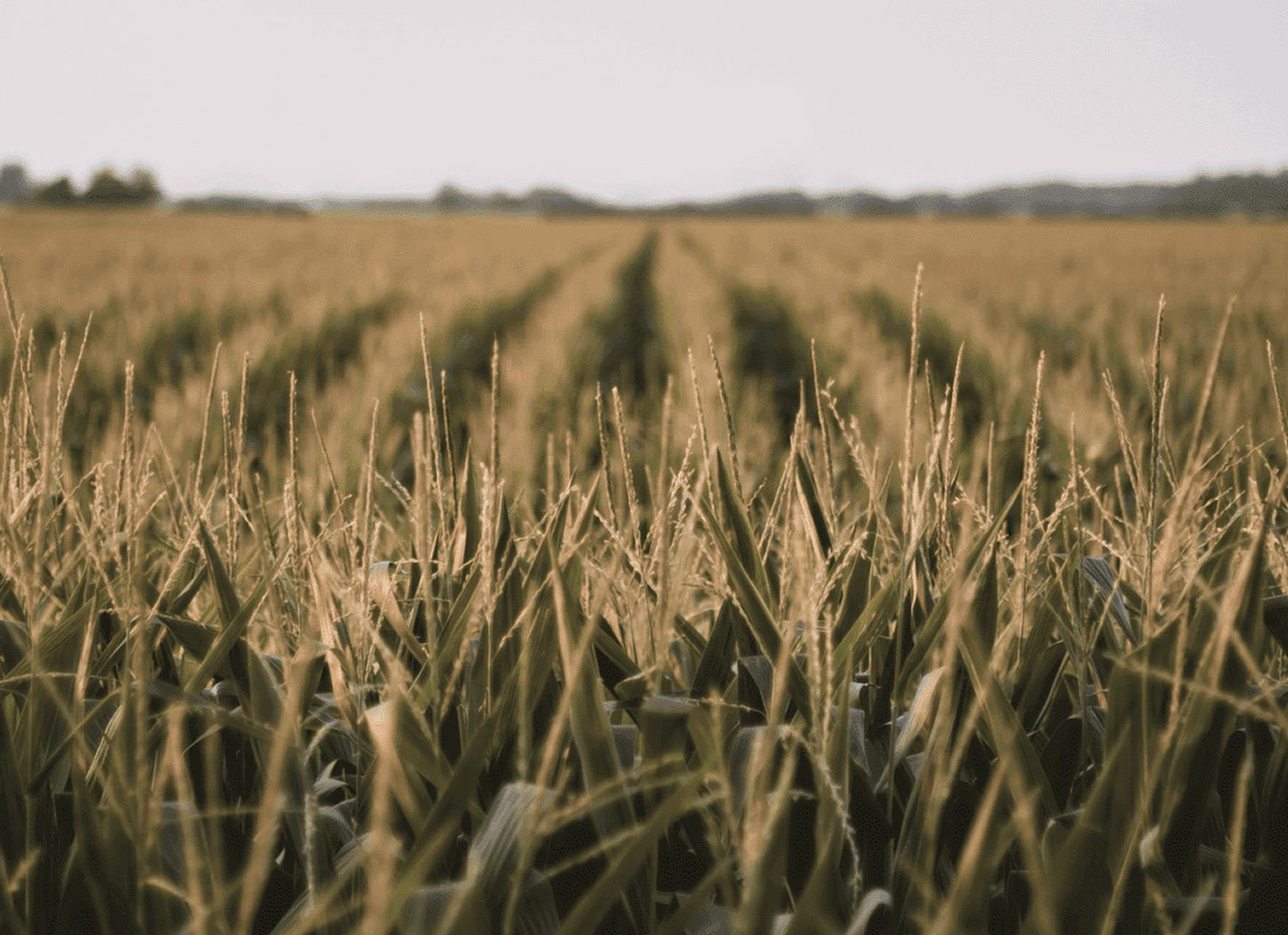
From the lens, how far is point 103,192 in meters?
62.2

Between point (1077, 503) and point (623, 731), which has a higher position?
point (1077, 503)

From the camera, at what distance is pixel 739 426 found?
11.5ft

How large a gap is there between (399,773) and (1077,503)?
0.66 metres

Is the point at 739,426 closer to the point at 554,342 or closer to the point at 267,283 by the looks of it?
the point at 554,342

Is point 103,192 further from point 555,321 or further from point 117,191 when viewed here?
point 555,321

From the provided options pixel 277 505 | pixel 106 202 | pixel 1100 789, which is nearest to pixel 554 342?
pixel 277 505

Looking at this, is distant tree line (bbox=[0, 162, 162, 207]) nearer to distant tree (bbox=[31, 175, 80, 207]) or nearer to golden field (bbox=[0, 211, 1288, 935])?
distant tree (bbox=[31, 175, 80, 207])

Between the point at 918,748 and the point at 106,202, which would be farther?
the point at 106,202

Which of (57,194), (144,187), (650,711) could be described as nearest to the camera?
(650,711)

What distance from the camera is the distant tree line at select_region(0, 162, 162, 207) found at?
58844 mm

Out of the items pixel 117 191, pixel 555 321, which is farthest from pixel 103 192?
pixel 555 321

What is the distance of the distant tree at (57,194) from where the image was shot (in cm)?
5866

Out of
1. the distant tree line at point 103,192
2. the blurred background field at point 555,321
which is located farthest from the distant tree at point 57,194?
the blurred background field at point 555,321

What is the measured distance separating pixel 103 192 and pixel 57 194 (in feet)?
12.1
